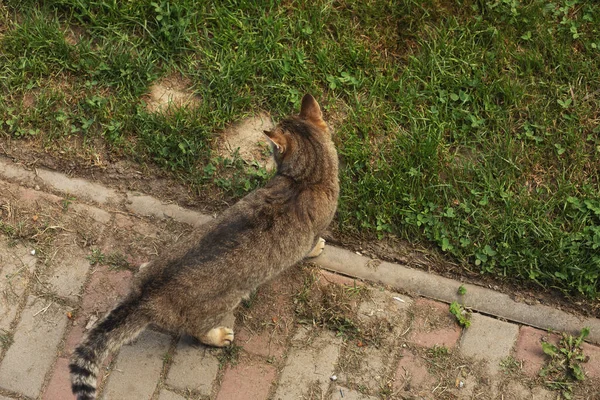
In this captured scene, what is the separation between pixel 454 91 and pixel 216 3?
184 centimetres

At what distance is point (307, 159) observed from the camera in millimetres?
3650

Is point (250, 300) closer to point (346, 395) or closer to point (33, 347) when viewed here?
point (346, 395)

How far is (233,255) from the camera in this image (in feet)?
10.9

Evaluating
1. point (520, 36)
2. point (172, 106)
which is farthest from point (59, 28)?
point (520, 36)

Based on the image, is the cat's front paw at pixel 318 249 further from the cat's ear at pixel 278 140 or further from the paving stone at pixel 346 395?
the paving stone at pixel 346 395

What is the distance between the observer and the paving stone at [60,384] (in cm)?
371

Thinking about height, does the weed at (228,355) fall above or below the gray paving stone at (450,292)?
below

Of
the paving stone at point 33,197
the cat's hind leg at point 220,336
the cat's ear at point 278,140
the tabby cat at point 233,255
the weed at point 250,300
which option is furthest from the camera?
the paving stone at point 33,197

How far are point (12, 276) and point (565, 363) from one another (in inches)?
137

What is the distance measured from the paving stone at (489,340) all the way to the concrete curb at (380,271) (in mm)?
61

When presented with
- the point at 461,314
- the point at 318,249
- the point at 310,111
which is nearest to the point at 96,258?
the point at 318,249

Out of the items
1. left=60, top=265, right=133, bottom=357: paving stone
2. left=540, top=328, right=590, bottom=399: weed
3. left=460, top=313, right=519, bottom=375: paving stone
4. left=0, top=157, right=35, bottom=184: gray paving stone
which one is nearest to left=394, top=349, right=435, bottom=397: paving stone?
left=460, top=313, right=519, bottom=375: paving stone

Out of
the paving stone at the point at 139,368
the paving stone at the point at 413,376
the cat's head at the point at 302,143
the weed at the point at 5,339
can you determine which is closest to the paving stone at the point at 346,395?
the paving stone at the point at 413,376

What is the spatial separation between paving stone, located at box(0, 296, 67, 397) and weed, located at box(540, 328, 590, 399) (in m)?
2.98
